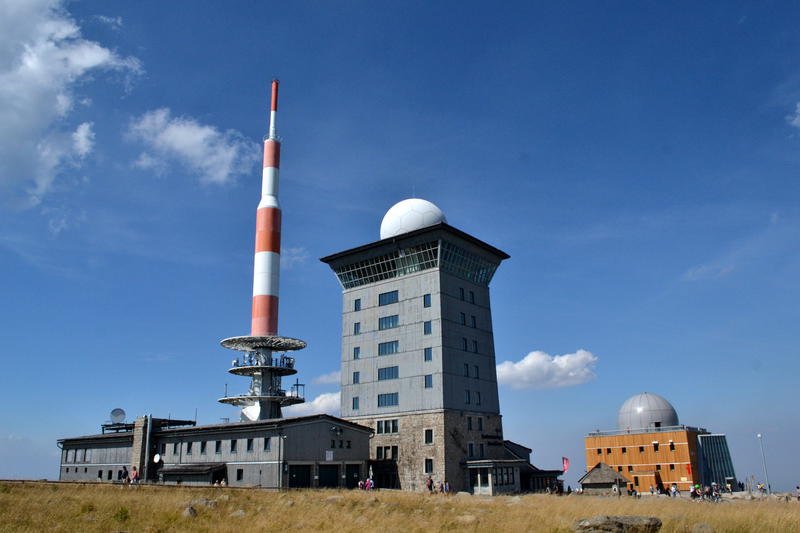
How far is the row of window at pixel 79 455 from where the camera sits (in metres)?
67.7

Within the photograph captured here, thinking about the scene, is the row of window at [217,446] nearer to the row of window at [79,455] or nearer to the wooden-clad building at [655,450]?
the row of window at [79,455]

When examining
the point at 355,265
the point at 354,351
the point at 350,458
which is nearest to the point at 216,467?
the point at 350,458

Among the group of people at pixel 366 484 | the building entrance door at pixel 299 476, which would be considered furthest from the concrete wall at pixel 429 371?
the building entrance door at pixel 299 476

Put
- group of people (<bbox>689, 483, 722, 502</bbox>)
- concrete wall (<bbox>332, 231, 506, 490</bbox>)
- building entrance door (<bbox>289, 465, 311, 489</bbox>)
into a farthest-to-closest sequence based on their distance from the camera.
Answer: concrete wall (<bbox>332, 231, 506, 490</bbox>) → building entrance door (<bbox>289, 465, 311, 489</bbox>) → group of people (<bbox>689, 483, 722, 502</bbox>)

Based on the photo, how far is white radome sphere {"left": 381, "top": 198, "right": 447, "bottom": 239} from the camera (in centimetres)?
6819

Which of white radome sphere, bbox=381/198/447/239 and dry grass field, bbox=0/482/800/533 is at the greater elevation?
white radome sphere, bbox=381/198/447/239

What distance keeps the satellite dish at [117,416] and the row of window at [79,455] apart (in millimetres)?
4346

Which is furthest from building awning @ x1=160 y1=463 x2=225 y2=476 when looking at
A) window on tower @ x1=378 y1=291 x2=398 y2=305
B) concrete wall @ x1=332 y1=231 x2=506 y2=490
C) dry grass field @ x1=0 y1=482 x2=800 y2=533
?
window on tower @ x1=378 y1=291 x2=398 y2=305

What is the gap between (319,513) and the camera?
91.5 feet

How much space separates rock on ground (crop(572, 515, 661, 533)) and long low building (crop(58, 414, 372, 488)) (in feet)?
108

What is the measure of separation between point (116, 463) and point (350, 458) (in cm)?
2442

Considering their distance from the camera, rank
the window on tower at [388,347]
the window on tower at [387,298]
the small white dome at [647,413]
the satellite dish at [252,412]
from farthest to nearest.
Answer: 1. the small white dome at [647,413]
2. the satellite dish at [252,412]
3. the window on tower at [387,298]
4. the window on tower at [388,347]

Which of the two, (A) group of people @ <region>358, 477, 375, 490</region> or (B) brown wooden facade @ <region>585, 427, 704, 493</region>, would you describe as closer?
(A) group of people @ <region>358, 477, 375, 490</region>

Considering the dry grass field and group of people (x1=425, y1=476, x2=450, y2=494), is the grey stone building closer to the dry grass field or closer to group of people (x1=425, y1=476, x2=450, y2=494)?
group of people (x1=425, y1=476, x2=450, y2=494)
